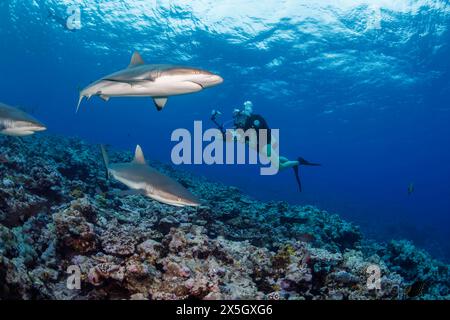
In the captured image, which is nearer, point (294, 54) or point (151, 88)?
point (151, 88)

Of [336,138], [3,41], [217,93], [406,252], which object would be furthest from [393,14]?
[3,41]

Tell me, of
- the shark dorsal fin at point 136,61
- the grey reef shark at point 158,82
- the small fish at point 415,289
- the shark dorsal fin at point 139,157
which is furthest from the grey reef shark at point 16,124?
the small fish at point 415,289

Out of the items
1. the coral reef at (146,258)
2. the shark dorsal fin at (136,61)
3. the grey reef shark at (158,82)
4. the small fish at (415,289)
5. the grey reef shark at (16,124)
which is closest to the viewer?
the coral reef at (146,258)

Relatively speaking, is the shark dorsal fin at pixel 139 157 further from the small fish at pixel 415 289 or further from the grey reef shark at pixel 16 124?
the small fish at pixel 415 289

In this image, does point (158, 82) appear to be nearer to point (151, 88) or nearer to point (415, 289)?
point (151, 88)

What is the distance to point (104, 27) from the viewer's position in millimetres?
33000

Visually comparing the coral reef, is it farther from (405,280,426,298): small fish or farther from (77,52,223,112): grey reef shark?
(77,52,223,112): grey reef shark

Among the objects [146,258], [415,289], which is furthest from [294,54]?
[146,258]

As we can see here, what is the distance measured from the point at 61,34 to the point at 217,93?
23.0 m

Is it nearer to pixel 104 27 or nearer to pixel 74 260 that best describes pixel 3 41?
pixel 104 27

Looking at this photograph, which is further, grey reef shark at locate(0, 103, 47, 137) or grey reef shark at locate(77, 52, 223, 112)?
grey reef shark at locate(0, 103, 47, 137)

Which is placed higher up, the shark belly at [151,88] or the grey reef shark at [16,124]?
the shark belly at [151,88]

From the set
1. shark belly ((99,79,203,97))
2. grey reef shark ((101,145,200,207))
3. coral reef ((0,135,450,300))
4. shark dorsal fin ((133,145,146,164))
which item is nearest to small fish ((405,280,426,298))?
coral reef ((0,135,450,300))

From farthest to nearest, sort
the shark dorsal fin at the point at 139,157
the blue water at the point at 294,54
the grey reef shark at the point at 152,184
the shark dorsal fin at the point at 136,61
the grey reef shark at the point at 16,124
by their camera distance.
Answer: the blue water at the point at 294,54
the shark dorsal fin at the point at 136,61
the shark dorsal fin at the point at 139,157
the grey reef shark at the point at 16,124
the grey reef shark at the point at 152,184
